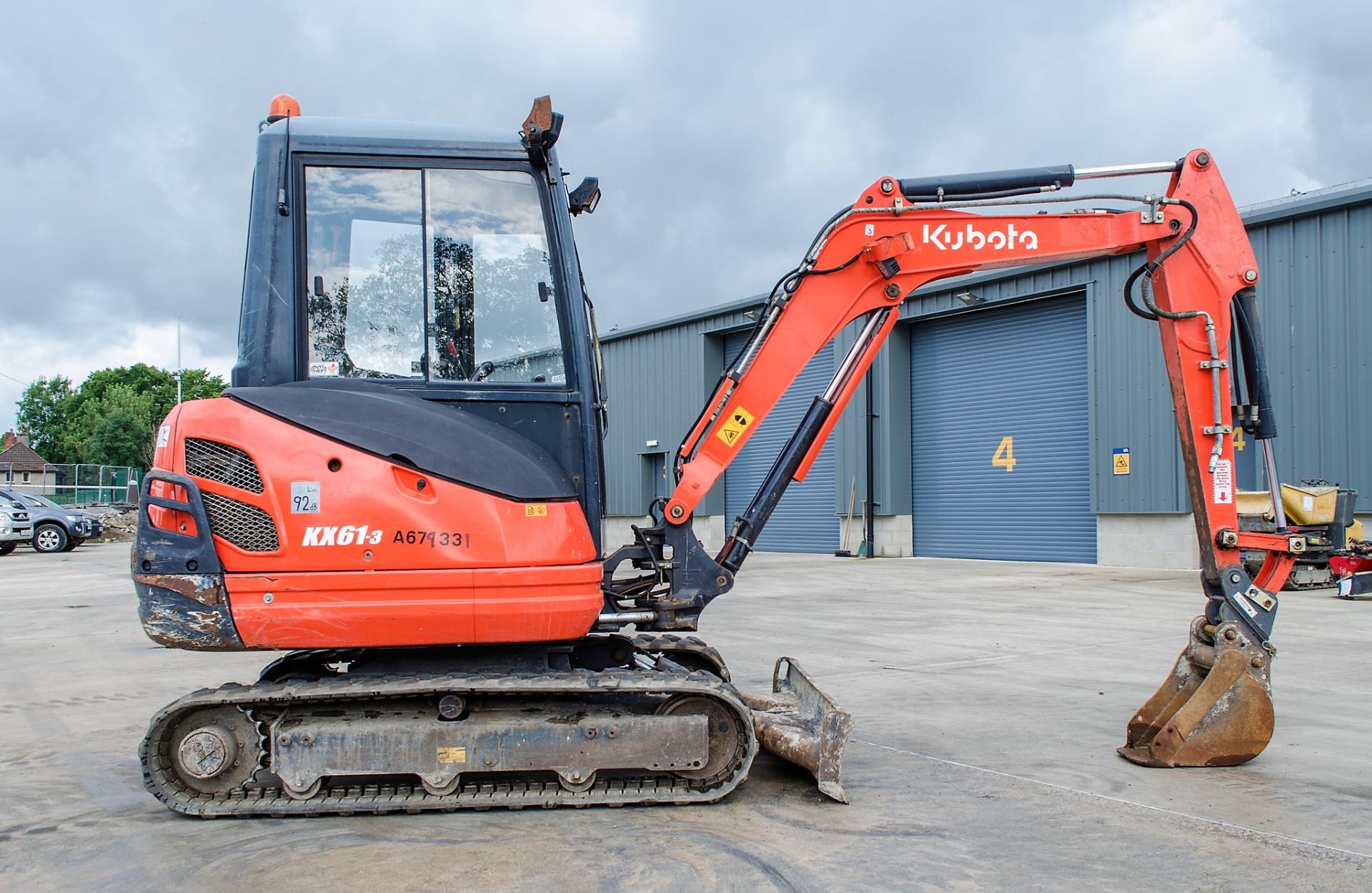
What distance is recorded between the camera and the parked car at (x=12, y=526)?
28312 mm

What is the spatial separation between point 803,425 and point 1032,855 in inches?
99.3

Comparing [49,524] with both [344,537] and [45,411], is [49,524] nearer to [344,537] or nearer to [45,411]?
[344,537]

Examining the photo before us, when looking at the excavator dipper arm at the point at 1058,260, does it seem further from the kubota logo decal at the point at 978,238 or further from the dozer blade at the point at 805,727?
the dozer blade at the point at 805,727

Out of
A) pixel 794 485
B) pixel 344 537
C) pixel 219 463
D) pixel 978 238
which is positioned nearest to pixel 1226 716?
pixel 978 238

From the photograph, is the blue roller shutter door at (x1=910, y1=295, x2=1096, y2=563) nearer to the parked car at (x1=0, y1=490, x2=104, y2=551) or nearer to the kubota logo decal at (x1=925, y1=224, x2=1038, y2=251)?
the kubota logo decal at (x1=925, y1=224, x2=1038, y2=251)

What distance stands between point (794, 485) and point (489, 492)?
67.9ft

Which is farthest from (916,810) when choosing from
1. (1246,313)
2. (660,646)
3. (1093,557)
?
(1093,557)

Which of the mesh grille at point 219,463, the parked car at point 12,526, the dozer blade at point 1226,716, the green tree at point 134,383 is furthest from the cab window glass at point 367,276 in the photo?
the green tree at point 134,383

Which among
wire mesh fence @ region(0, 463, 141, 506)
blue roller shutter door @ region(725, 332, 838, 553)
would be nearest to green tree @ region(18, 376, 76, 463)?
wire mesh fence @ region(0, 463, 141, 506)

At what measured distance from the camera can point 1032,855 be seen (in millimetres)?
4238

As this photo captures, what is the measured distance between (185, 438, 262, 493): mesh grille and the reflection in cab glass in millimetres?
551

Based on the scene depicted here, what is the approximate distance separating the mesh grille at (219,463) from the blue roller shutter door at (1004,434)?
1858 cm

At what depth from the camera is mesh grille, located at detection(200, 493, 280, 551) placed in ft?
15.1

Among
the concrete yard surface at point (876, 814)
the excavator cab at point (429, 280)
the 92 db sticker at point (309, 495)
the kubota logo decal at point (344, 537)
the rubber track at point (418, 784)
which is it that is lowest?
the concrete yard surface at point (876, 814)
